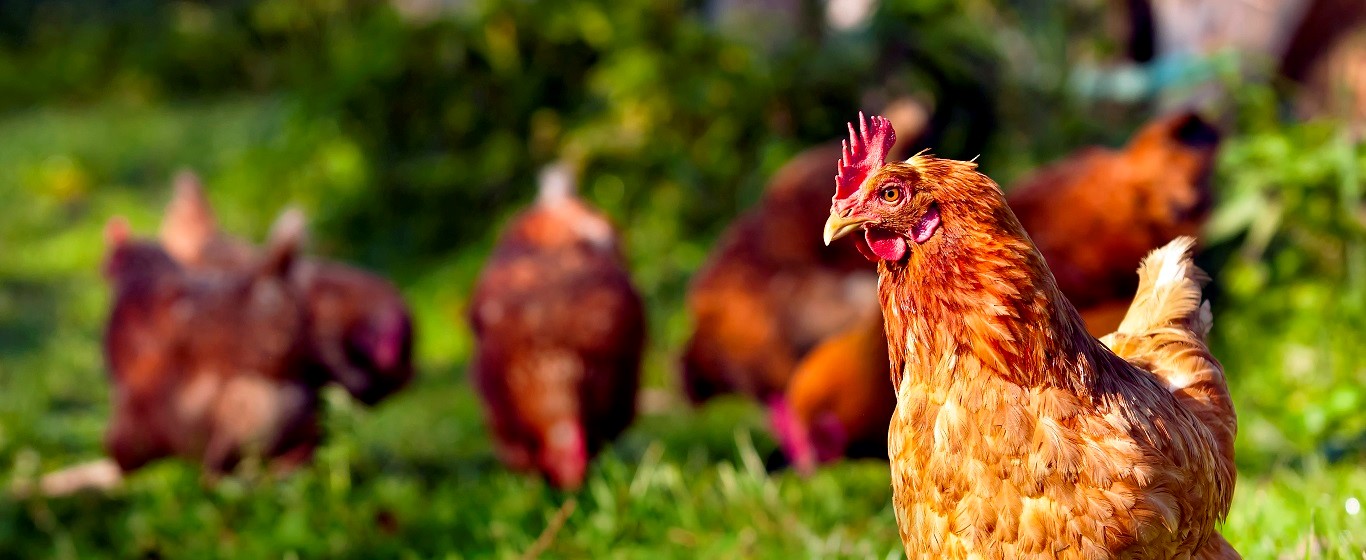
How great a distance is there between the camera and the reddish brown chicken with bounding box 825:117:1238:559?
1.92 m

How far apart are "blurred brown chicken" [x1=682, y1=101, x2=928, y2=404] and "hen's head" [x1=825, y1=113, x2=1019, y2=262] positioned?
2824 millimetres

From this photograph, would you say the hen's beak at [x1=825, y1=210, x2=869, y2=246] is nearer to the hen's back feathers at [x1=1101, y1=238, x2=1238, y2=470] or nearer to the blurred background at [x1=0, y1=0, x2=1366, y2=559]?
the hen's back feathers at [x1=1101, y1=238, x2=1238, y2=470]

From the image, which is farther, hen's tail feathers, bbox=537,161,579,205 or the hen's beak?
hen's tail feathers, bbox=537,161,579,205

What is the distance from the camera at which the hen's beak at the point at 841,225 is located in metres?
1.99

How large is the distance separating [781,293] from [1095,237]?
131cm

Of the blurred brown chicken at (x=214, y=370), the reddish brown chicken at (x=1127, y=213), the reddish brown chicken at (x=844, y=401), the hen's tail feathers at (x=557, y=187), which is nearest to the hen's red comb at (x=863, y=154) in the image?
the reddish brown chicken at (x=844, y=401)

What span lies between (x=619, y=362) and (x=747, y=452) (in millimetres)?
648

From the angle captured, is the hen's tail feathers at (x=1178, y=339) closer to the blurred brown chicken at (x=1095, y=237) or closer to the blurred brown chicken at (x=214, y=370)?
the blurred brown chicken at (x=1095, y=237)

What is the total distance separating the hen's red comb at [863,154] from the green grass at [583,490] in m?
1.27

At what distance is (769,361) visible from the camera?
16.3 feet

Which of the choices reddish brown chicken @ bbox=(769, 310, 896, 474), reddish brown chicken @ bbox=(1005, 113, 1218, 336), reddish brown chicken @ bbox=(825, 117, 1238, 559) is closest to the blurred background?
reddish brown chicken @ bbox=(769, 310, 896, 474)

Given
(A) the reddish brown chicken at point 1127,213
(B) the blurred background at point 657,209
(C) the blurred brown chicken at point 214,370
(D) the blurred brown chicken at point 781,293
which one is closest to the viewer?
(B) the blurred background at point 657,209

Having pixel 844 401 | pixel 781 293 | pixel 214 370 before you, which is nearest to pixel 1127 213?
pixel 844 401

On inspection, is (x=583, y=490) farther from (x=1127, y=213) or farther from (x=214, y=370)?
(x=1127, y=213)
